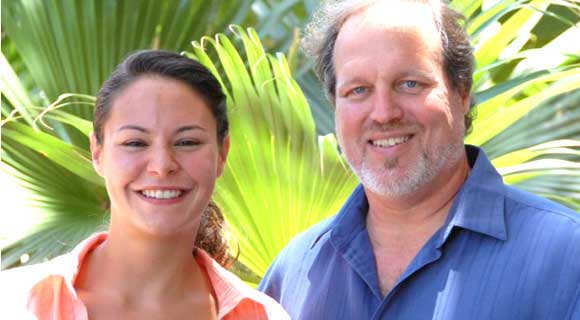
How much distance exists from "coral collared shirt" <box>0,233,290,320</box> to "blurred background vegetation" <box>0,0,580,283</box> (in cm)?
75

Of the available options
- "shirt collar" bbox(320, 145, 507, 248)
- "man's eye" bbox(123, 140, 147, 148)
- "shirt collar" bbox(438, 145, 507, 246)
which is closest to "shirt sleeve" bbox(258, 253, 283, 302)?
"shirt collar" bbox(320, 145, 507, 248)

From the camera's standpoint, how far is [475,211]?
2.35 m

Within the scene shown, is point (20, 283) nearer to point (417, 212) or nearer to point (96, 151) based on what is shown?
point (96, 151)

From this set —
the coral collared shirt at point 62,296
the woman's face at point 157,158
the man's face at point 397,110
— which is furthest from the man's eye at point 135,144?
the man's face at point 397,110

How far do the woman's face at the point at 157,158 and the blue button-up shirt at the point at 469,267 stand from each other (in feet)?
1.34

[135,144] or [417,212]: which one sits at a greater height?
[135,144]

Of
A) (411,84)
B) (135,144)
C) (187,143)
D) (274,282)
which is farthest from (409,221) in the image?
(135,144)

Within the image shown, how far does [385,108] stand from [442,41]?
9.9 inches

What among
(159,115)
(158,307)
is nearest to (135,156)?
(159,115)

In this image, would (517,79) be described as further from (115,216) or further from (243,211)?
(115,216)

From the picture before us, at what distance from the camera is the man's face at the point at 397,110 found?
240cm

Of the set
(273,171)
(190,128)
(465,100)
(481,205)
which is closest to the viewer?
(190,128)

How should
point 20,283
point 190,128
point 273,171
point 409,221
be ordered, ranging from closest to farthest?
point 20,283 < point 190,128 < point 409,221 < point 273,171

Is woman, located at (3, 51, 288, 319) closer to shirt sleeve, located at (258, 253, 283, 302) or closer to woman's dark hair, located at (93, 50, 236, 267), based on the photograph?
woman's dark hair, located at (93, 50, 236, 267)
